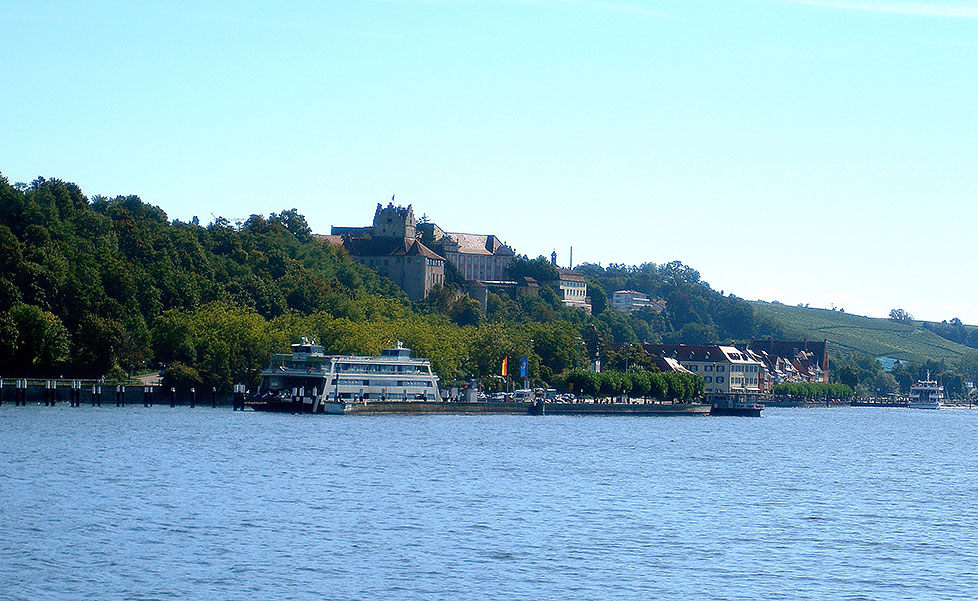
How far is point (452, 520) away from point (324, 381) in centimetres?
7475

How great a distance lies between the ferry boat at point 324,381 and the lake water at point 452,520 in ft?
98.8

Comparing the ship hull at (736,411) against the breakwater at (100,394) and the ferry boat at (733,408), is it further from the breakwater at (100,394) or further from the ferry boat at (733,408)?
the breakwater at (100,394)

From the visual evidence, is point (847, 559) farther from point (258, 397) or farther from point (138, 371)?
point (138, 371)

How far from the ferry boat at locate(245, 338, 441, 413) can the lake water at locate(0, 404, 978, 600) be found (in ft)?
98.8

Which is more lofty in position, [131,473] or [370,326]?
[370,326]

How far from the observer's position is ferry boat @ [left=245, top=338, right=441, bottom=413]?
122 m

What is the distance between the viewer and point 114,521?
46.8 metres

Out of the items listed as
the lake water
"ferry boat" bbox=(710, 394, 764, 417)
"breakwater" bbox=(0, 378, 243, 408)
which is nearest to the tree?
"breakwater" bbox=(0, 378, 243, 408)

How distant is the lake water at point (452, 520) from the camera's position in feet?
126

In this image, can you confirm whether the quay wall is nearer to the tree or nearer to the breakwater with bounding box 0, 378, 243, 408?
the breakwater with bounding box 0, 378, 243, 408

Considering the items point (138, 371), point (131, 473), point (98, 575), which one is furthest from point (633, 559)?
point (138, 371)

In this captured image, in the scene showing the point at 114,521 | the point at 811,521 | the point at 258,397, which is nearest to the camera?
the point at 114,521

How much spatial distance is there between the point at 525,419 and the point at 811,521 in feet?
280

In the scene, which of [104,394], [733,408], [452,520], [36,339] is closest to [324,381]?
[104,394]
